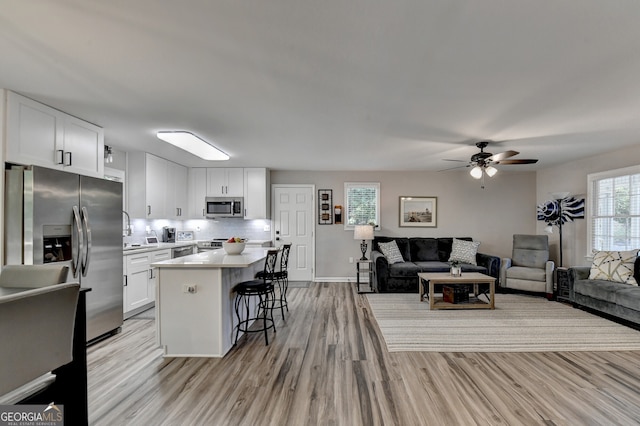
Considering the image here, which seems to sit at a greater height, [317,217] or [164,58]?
[164,58]

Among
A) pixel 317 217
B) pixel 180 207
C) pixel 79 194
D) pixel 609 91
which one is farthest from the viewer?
pixel 317 217

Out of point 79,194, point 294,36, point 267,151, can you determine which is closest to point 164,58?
point 294,36

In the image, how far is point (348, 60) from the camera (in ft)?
6.64

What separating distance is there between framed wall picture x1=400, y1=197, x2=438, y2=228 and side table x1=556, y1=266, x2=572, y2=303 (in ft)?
7.65

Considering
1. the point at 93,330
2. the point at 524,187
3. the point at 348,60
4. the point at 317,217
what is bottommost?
the point at 93,330

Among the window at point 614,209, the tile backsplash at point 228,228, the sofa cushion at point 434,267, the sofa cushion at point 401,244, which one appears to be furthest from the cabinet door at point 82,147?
the window at point 614,209

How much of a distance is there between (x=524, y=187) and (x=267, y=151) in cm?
566

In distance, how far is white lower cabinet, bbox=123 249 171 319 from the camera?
3.99 m

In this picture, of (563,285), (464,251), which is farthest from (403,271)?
(563,285)

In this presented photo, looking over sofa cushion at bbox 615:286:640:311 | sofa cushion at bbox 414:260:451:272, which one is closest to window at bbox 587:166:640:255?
sofa cushion at bbox 615:286:640:311

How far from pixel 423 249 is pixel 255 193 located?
144 inches

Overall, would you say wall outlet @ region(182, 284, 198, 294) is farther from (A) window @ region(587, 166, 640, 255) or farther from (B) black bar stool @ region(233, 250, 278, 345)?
(A) window @ region(587, 166, 640, 255)

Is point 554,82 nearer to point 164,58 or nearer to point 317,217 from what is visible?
point 164,58

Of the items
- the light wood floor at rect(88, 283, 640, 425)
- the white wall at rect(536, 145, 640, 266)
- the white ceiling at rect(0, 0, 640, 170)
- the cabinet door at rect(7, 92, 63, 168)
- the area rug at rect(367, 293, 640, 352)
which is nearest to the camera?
the white ceiling at rect(0, 0, 640, 170)
